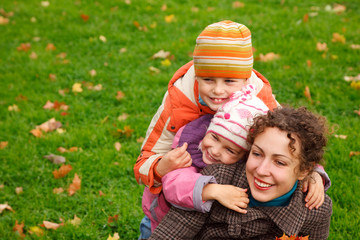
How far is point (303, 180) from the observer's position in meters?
2.23

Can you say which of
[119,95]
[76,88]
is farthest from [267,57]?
[76,88]

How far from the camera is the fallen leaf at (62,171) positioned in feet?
12.8

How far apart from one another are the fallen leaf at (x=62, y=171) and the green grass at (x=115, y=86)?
0.05 meters

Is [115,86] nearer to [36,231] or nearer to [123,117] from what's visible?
[123,117]

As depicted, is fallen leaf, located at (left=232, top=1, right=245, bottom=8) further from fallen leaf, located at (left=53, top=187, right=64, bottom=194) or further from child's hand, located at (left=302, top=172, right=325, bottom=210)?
child's hand, located at (left=302, top=172, right=325, bottom=210)

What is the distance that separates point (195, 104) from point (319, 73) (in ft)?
9.92

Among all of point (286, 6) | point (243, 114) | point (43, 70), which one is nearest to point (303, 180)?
point (243, 114)

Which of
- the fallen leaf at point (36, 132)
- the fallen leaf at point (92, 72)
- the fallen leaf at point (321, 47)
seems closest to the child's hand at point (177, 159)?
the fallen leaf at point (36, 132)

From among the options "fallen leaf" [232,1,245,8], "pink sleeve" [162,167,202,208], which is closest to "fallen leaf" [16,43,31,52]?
"fallen leaf" [232,1,245,8]

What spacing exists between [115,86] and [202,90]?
123 inches

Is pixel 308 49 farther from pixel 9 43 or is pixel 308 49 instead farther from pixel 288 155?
pixel 9 43

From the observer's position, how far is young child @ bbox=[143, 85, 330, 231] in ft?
6.89

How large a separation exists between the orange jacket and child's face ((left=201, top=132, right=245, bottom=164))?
0.95 feet

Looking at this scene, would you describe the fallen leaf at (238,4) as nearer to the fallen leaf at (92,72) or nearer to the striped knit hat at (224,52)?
the fallen leaf at (92,72)
